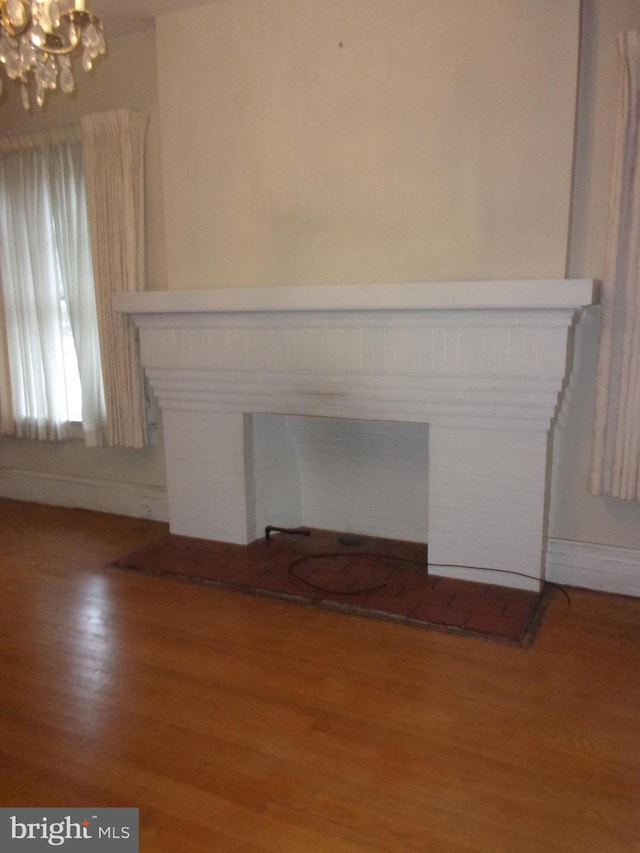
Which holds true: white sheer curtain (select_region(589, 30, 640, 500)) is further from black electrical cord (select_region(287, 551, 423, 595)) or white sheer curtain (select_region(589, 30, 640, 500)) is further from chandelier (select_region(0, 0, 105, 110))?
chandelier (select_region(0, 0, 105, 110))

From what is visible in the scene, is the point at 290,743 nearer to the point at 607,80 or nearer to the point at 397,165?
the point at 397,165

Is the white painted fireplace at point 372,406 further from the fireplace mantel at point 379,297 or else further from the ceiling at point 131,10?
the ceiling at point 131,10

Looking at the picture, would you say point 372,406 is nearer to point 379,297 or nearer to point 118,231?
point 379,297

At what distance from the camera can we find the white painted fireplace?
2604 millimetres

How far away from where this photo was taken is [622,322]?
2.57 m

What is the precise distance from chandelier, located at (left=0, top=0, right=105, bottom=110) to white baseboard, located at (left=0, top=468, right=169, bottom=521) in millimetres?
2418

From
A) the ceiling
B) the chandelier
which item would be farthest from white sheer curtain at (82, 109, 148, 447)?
the chandelier

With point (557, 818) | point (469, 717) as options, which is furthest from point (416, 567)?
point (557, 818)

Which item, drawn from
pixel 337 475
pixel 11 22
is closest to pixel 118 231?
pixel 337 475

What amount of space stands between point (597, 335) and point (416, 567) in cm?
128

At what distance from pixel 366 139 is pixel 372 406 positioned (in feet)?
3.72

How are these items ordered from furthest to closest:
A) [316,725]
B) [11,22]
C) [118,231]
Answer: [118,231], [316,725], [11,22]

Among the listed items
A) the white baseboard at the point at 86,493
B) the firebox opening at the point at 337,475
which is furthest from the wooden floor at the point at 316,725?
the white baseboard at the point at 86,493

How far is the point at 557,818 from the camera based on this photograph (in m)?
1.61
